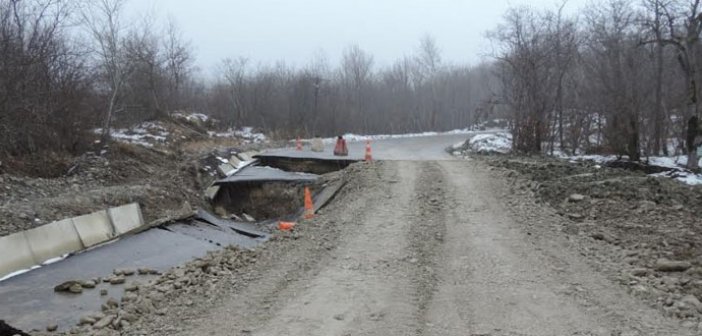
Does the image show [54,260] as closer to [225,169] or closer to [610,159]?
[225,169]

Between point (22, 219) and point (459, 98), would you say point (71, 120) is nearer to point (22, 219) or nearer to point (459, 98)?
point (22, 219)

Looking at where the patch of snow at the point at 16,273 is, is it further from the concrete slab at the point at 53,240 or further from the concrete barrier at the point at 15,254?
the concrete slab at the point at 53,240

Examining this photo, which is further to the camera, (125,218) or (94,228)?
(125,218)

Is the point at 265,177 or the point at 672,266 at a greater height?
the point at 265,177

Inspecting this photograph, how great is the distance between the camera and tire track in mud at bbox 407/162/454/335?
6309 mm

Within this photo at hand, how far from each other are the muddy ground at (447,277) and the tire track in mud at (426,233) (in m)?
0.03

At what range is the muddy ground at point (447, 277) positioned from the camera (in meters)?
5.48

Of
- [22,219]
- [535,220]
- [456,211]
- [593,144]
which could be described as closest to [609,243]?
[535,220]

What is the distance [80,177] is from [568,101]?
22.1m

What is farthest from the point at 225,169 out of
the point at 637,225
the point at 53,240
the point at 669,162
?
the point at 669,162

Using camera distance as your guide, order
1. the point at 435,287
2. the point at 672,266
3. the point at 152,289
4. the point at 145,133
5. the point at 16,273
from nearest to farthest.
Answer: the point at 435,287
the point at 672,266
the point at 152,289
the point at 16,273
the point at 145,133

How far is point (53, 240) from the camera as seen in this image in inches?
359

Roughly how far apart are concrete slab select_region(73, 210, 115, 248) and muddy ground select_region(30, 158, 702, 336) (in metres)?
2.83

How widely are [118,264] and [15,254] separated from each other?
140cm
